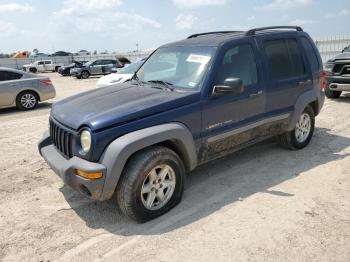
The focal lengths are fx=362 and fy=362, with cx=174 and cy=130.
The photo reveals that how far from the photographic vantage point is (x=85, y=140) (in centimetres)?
359

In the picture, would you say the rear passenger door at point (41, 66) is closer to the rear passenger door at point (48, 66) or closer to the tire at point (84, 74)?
the rear passenger door at point (48, 66)

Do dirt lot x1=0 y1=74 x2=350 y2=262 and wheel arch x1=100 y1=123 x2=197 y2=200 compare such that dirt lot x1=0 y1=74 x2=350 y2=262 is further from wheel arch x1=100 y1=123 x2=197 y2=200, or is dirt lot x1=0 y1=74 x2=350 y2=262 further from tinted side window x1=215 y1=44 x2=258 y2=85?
tinted side window x1=215 y1=44 x2=258 y2=85

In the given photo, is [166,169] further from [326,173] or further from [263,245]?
[326,173]

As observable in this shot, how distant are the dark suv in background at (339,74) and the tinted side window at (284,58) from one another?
14.7 feet

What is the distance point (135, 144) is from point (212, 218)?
1152mm

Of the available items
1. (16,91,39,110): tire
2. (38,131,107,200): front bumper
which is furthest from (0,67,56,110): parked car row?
(38,131,107,200): front bumper

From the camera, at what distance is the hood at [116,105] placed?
3648 mm

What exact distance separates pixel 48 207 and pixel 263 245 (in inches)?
96.7

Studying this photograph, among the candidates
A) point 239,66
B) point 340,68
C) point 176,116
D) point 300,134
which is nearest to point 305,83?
point 300,134

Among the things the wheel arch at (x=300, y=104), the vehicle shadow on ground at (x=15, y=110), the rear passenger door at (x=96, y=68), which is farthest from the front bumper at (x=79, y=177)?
the rear passenger door at (x=96, y=68)

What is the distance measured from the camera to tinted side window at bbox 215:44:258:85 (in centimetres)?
441

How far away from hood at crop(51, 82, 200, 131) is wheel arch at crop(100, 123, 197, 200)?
200 mm

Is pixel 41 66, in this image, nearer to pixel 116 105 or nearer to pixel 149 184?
pixel 116 105

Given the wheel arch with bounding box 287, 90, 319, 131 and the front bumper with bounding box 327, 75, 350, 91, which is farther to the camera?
the front bumper with bounding box 327, 75, 350, 91
